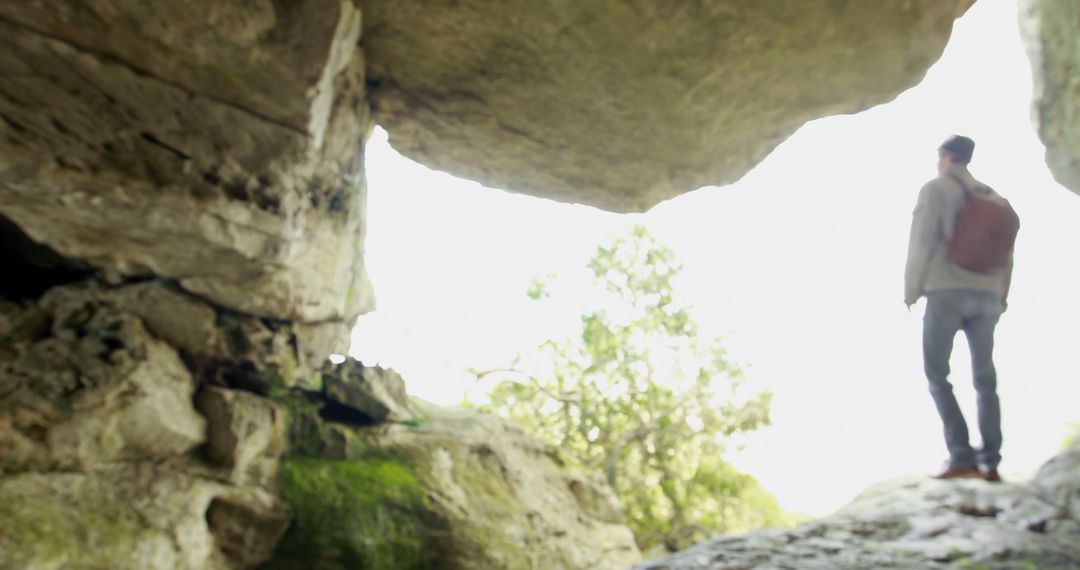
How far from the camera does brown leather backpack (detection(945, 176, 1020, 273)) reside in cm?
555

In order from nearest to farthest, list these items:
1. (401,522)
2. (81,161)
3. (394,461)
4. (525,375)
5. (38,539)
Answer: (38,539), (81,161), (401,522), (394,461), (525,375)

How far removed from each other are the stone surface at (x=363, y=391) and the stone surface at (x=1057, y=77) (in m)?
6.36

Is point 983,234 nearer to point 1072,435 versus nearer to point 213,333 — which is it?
point 1072,435

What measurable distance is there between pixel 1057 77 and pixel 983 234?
2200 millimetres

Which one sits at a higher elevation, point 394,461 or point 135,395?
point 135,395

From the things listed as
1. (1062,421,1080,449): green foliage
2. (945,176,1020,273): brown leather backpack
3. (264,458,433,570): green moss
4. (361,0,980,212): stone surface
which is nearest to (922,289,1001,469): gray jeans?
(945,176,1020,273): brown leather backpack

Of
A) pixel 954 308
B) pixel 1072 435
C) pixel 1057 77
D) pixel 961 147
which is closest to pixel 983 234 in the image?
pixel 954 308

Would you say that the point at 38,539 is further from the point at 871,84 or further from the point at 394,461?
the point at 871,84

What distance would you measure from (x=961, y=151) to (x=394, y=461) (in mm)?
5085

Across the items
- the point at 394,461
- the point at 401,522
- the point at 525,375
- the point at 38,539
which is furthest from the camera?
the point at 525,375

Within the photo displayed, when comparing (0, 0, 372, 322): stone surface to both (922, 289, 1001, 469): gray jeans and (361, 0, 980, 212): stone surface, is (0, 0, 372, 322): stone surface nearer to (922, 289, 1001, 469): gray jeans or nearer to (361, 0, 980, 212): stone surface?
(361, 0, 980, 212): stone surface

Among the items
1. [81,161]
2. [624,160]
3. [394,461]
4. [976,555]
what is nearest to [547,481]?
[394,461]

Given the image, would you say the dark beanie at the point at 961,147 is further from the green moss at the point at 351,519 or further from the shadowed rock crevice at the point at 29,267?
the shadowed rock crevice at the point at 29,267

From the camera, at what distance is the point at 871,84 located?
229 inches
